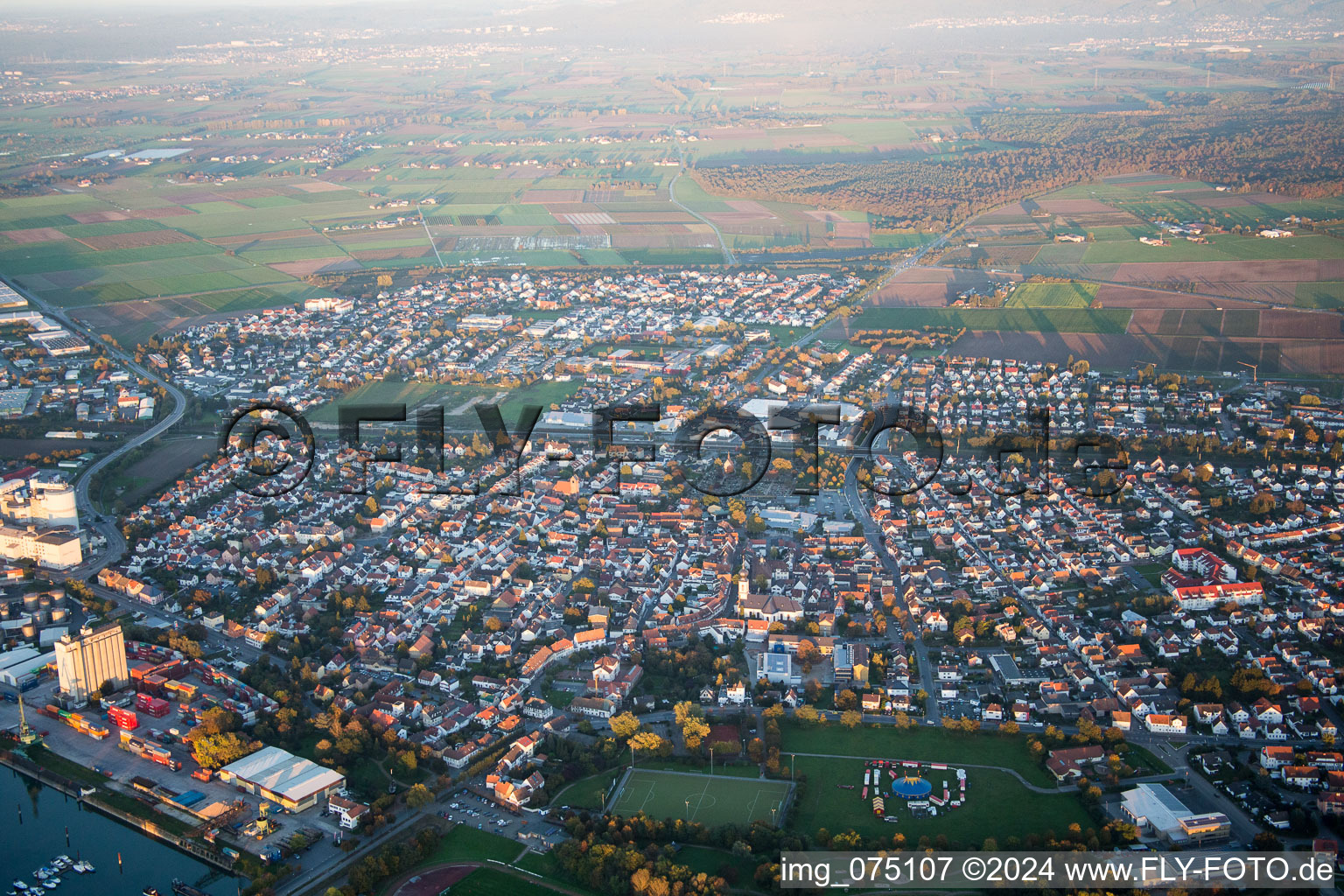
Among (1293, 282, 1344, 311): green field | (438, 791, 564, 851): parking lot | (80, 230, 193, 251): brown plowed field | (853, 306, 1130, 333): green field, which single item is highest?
(80, 230, 193, 251): brown plowed field

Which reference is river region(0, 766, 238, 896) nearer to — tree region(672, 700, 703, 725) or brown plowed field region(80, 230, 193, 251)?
tree region(672, 700, 703, 725)

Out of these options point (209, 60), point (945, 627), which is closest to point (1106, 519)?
point (945, 627)

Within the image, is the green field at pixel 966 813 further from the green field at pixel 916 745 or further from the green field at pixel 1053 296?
the green field at pixel 1053 296

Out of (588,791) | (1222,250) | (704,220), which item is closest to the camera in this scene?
(588,791)

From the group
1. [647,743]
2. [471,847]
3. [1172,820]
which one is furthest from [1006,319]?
[471,847]

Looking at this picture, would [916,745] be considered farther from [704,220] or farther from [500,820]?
[704,220]

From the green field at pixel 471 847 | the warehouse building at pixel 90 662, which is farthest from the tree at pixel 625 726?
the warehouse building at pixel 90 662

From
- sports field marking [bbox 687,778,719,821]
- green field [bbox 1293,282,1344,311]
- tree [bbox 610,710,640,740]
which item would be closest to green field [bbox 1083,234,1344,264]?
green field [bbox 1293,282,1344,311]
